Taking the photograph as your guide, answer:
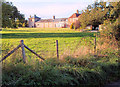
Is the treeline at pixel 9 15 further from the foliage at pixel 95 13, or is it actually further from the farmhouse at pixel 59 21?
the farmhouse at pixel 59 21

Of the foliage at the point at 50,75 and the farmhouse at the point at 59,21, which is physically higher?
the farmhouse at the point at 59,21

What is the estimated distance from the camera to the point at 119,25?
849 centimetres

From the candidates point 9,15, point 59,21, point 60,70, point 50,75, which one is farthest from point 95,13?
point 59,21

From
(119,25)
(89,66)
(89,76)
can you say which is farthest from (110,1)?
(89,76)

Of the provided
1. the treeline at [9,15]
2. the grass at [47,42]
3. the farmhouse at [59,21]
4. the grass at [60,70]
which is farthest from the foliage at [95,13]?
the farmhouse at [59,21]

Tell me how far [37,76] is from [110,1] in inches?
297

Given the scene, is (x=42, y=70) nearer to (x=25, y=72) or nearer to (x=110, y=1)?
(x=25, y=72)

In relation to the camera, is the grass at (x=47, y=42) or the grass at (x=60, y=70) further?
the grass at (x=47, y=42)

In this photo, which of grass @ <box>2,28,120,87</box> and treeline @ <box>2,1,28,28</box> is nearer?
grass @ <box>2,28,120,87</box>

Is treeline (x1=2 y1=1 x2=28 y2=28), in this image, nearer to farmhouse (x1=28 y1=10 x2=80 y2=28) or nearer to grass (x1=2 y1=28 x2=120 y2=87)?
grass (x1=2 y1=28 x2=120 y2=87)

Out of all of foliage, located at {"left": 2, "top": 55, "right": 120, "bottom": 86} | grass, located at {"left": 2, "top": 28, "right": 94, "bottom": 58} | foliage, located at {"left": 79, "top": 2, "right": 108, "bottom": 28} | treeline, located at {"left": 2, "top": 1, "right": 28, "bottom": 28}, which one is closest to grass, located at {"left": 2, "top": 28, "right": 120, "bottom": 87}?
foliage, located at {"left": 2, "top": 55, "right": 120, "bottom": 86}

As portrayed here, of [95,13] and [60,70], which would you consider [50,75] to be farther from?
[95,13]

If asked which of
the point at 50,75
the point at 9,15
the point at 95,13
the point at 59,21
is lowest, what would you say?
the point at 50,75

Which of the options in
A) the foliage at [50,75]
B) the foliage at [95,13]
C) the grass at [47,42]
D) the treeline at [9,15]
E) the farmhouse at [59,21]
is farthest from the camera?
the farmhouse at [59,21]
